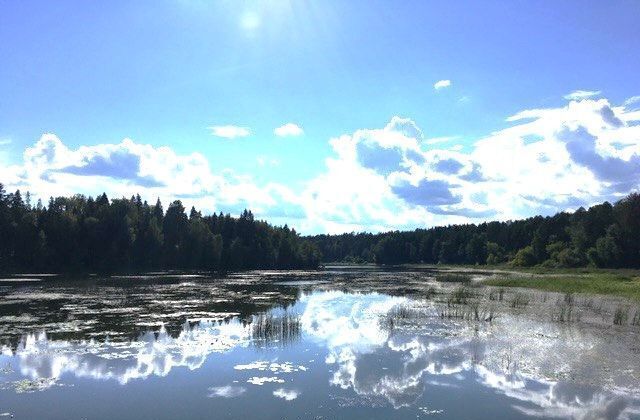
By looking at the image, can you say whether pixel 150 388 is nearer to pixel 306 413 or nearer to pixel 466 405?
pixel 306 413

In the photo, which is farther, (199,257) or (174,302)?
(199,257)

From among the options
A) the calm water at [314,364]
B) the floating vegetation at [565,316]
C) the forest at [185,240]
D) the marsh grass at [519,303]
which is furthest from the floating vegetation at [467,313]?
the forest at [185,240]

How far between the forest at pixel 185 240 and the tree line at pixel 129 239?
0.17 meters

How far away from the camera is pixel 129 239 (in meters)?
102

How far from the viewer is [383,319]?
30.5 m

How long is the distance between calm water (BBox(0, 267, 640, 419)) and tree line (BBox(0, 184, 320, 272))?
2479 inches

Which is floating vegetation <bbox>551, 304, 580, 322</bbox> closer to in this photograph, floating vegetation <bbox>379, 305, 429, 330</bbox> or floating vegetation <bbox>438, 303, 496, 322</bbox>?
floating vegetation <bbox>438, 303, 496, 322</bbox>

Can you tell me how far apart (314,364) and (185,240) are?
10798cm

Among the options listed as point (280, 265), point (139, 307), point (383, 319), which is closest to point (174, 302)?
point (139, 307)

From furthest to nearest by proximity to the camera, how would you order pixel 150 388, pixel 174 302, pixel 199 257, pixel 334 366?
pixel 199 257 < pixel 174 302 < pixel 334 366 < pixel 150 388

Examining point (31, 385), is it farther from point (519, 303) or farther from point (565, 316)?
point (519, 303)

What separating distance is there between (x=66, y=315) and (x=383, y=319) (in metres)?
18.8

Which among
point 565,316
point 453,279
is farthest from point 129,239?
point 565,316

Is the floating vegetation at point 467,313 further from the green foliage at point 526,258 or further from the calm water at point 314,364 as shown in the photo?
the green foliage at point 526,258
